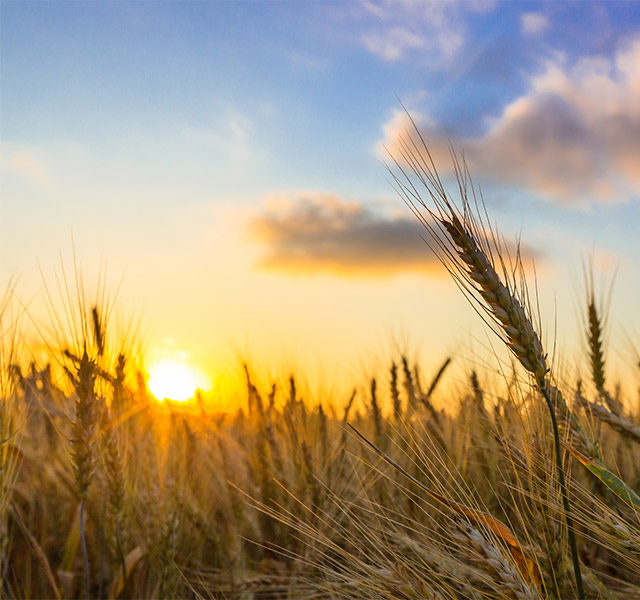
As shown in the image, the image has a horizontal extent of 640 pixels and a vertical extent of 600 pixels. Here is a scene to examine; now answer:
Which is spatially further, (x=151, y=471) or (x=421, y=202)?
(x=151, y=471)

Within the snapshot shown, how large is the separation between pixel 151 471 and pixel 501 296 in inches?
77.2

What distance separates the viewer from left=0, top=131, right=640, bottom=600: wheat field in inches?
55.6

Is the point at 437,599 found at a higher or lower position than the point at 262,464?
lower

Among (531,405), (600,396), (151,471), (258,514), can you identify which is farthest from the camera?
(258,514)

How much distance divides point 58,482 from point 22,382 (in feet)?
3.37

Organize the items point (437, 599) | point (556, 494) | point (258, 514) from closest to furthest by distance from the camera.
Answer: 1. point (437, 599)
2. point (556, 494)
3. point (258, 514)

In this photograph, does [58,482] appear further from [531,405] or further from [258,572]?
[531,405]

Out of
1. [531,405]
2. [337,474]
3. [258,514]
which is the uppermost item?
[531,405]

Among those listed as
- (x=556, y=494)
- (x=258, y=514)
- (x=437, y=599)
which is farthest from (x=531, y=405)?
(x=258, y=514)

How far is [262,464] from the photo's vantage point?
9.85 feet

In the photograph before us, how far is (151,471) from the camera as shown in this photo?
2686mm

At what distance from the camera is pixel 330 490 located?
4.95 feet

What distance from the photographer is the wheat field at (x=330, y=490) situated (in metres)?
1.41

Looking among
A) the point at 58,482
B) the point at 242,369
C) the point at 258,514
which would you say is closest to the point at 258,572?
the point at 258,514
